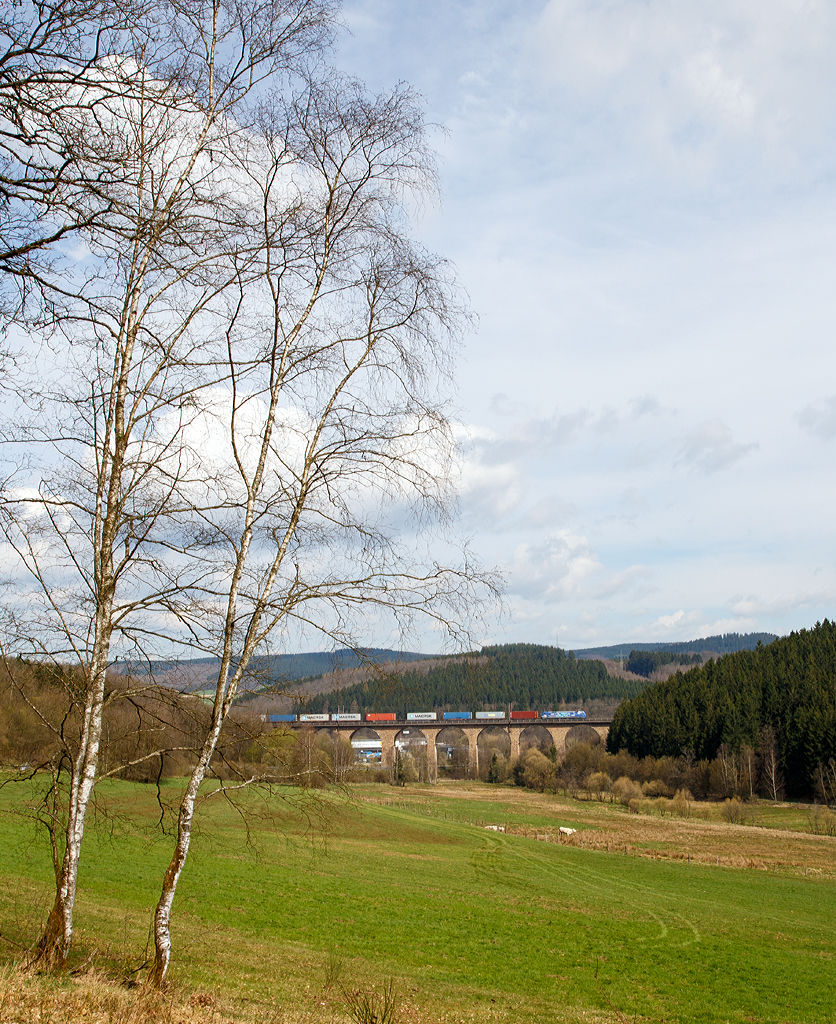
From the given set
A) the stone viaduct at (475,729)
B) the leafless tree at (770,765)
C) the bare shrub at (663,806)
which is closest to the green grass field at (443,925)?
the bare shrub at (663,806)

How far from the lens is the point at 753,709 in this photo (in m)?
82.2

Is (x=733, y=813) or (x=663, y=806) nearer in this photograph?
(x=733, y=813)

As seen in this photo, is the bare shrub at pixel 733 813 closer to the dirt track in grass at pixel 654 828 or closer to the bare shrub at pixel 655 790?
the dirt track in grass at pixel 654 828

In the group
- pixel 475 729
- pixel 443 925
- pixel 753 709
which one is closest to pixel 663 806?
pixel 753 709

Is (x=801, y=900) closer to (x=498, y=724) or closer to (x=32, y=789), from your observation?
(x=32, y=789)

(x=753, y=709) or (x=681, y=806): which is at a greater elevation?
(x=753, y=709)

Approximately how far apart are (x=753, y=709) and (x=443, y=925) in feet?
240

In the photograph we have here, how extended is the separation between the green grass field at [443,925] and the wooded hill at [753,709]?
44051 millimetres

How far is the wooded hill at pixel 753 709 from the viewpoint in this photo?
73.4 metres

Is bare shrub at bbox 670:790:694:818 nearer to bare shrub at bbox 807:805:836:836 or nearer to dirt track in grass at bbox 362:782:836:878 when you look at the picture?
dirt track in grass at bbox 362:782:836:878

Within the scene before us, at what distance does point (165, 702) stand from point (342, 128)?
21.0 ft

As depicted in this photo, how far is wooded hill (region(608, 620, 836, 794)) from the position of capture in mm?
73375

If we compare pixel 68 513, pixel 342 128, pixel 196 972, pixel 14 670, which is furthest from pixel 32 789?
pixel 342 128

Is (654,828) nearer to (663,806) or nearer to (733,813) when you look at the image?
(733,813)
